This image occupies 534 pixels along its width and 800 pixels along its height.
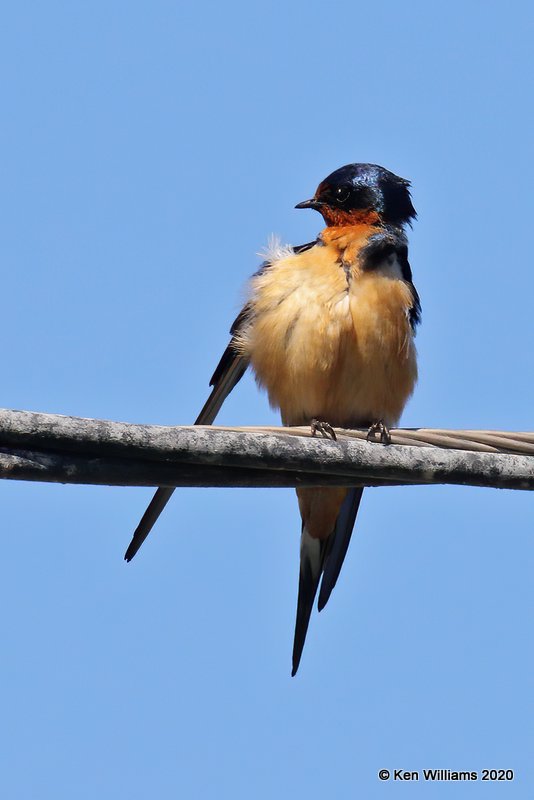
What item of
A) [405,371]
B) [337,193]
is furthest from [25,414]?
[337,193]

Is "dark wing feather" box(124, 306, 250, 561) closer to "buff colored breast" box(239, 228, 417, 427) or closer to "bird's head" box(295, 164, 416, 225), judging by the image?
"buff colored breast" box(239, 228, 417, 427)

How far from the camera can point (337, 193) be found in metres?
6.90

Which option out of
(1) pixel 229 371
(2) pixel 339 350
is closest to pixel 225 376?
(1) pixel 229 371

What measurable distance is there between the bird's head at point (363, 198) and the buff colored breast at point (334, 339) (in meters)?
0.42

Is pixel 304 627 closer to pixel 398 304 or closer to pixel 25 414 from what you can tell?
pixel 398 304

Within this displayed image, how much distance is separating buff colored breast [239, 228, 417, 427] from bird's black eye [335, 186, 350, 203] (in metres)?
0.51

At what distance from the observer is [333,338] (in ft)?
19.5

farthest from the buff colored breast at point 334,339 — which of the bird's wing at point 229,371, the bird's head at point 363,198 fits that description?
the bird's head at point 363,198

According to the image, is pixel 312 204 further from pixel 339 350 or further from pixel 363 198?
pixel 339 350

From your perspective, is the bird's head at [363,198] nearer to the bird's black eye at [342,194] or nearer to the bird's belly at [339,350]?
the bird's black eye at [342,194]

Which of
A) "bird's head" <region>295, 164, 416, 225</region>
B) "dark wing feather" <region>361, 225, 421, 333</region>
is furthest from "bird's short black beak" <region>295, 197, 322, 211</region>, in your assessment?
"dark wing feather" <region>361, 225, 421, 333</region>

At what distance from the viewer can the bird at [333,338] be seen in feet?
19.7

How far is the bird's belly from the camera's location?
19.6ft

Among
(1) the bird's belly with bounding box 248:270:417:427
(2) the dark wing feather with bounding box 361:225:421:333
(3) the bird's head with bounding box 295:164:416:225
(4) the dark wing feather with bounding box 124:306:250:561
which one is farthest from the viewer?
(3) the bird's head with bounding box 295:164:416:225
